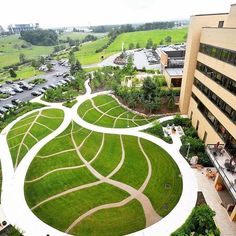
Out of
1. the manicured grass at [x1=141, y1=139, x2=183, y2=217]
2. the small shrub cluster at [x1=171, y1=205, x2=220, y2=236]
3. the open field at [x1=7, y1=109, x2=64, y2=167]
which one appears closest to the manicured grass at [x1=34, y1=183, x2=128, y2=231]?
the manicured grass at [x1=141, y1=139, x2=183, y2=217]

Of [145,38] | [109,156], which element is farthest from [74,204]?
[145,38]

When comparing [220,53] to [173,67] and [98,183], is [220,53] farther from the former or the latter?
[173,67]

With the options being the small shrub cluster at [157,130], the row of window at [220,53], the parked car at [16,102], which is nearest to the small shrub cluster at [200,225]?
the small shrub cluster at [157,130]

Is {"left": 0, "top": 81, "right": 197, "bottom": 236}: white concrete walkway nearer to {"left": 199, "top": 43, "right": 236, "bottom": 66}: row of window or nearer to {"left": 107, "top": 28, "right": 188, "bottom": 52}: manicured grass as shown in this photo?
{"left": 199, "top": 43, "right": 236, "bottom": 66}: row of window

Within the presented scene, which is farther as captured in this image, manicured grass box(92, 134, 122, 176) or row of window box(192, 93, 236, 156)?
manicured grass box(92, 134, 122, 176)

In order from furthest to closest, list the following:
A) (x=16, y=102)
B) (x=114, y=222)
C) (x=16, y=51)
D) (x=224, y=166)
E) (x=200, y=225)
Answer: (x=16, y=51) < (x=16, y=102) < (x=224, y=166) < (x=114, y=222) < (x=200, y=225)

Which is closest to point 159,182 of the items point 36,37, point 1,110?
point 1,110
